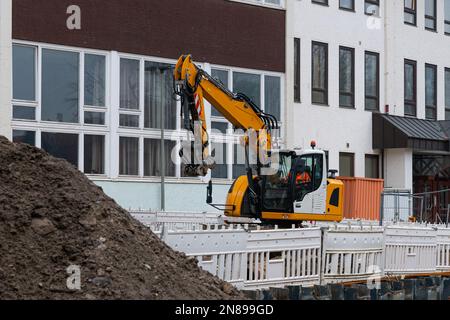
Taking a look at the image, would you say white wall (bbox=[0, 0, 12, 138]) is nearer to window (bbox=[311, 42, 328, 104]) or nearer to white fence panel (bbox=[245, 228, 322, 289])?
white fence panel (bbox=[245, 228, 322, 289])

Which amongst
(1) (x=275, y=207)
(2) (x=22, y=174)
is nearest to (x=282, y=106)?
(1) (x=275, y=207)

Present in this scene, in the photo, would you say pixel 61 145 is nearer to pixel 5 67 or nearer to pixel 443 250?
pixel 5 67

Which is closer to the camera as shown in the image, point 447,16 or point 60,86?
point 60,86

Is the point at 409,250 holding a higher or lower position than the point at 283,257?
lower

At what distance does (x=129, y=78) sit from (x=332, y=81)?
9.59 metres

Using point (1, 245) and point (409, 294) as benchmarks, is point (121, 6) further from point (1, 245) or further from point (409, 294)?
point (1, 245)

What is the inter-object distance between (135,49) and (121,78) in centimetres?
91

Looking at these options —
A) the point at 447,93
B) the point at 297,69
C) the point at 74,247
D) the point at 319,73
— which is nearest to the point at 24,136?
the point at 297,69

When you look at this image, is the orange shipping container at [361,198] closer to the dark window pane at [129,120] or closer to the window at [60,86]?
the dark window pane at [129,120]

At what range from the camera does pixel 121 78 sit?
86.9 feet

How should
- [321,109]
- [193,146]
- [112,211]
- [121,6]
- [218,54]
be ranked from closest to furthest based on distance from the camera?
[112,211] → [193,146] → [121,6] → [218,54] → [321,109]

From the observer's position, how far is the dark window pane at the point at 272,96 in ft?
100

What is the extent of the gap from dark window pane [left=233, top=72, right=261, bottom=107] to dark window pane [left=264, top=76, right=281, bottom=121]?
356 millimetres

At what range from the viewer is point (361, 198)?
31.5 m
